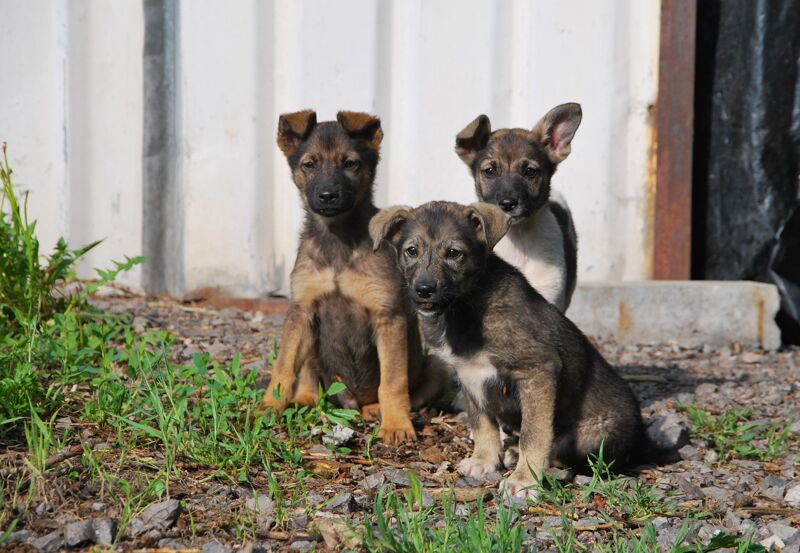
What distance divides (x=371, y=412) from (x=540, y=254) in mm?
1295

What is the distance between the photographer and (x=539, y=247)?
5.52 meters

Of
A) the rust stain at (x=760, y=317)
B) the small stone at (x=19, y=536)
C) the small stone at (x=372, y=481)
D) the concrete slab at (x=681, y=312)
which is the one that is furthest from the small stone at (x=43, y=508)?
the rust stain at (x=760, y=317)

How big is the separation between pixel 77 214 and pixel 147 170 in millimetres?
740

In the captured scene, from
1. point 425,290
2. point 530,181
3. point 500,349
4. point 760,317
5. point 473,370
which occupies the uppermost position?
point 530,181

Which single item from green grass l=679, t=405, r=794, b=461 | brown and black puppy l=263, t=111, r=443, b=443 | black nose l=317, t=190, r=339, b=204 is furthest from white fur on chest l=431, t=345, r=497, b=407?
green grass l=679, t=405, r=794, b=461

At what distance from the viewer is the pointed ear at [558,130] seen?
220 inches

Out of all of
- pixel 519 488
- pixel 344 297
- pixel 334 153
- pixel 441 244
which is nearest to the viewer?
pixel 519 488

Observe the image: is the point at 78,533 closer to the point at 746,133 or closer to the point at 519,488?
the point at 519,488

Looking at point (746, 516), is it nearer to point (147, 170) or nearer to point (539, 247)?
point (539, 247)

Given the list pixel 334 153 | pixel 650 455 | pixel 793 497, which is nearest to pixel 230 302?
pixel 334 153

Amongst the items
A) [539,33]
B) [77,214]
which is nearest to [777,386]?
[539,33]

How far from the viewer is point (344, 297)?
16.7ft

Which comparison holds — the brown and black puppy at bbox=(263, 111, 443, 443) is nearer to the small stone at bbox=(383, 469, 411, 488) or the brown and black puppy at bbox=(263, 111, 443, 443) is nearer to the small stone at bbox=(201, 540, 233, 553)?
the small stone at bbox=(383, 469, 411, 488)

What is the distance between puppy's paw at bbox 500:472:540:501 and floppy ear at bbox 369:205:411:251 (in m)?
1.18
